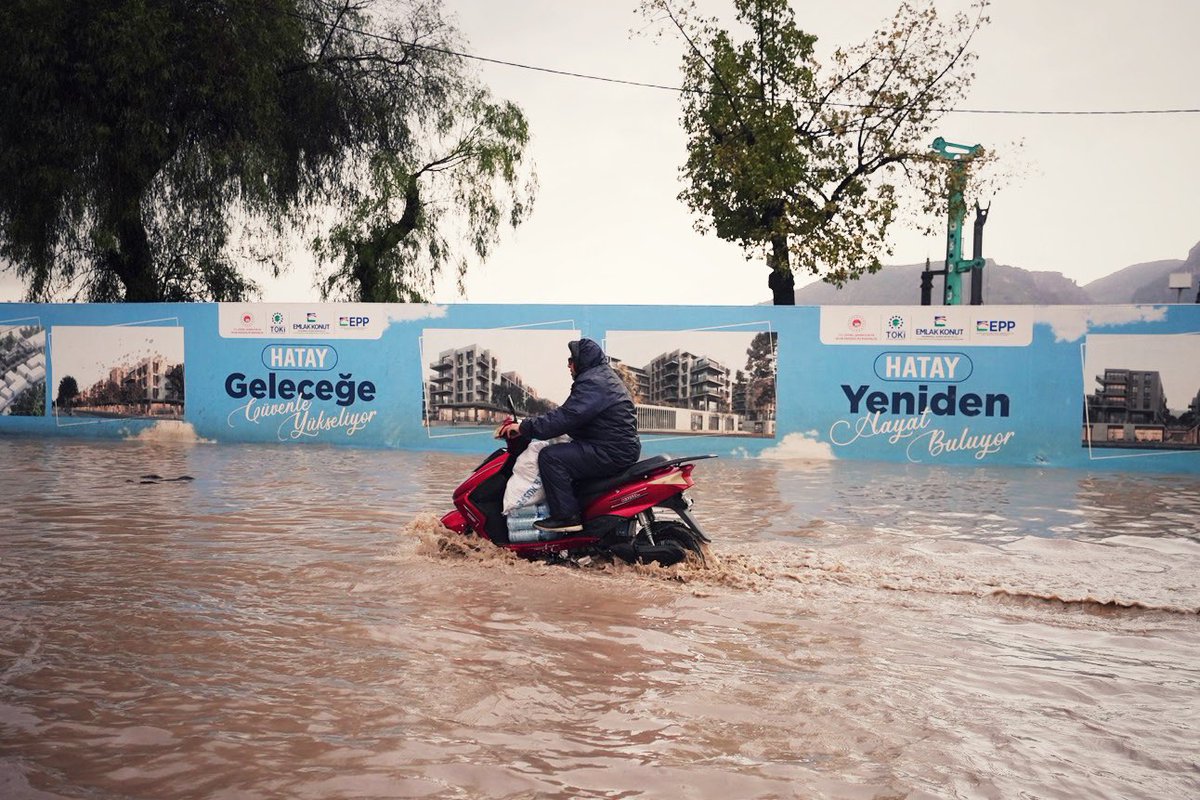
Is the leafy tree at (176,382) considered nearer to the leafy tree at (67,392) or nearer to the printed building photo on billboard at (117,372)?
the printed building photo on billboard at (117,372)

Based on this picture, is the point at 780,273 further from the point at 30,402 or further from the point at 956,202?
the point at 30,402

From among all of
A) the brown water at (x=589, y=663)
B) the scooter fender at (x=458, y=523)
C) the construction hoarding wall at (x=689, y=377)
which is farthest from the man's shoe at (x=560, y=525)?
the construction hoarding wall at (x=689, y=377)

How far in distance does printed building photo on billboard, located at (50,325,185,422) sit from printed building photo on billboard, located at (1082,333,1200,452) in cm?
1430

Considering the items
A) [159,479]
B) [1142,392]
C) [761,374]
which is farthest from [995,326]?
[159,479]

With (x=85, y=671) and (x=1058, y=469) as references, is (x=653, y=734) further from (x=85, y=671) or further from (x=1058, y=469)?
(x=1058, y=469)

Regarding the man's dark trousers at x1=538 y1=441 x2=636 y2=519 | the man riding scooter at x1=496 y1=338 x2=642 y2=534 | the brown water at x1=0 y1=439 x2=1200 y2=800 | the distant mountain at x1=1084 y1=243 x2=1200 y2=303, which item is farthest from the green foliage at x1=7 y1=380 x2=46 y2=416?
the distant mountain at x1=1084 y1=243 x2=1200 y2=303

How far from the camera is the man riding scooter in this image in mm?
7000

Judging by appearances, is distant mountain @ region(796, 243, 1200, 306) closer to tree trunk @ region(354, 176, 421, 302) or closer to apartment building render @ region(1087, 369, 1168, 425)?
tree trunk @ region(354, 176, 421, 302)

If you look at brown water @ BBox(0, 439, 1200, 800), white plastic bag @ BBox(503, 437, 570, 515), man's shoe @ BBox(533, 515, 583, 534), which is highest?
white plastic bag @ BBox(503, 437, 570, 515)

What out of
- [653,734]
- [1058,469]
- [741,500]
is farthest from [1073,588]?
[1058,469]

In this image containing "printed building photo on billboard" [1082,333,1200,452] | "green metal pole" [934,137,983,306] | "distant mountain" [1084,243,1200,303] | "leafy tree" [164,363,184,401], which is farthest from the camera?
"distant mountain" [1084,243,1200,303]

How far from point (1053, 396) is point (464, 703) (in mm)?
13172

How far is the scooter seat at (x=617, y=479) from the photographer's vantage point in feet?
22.6

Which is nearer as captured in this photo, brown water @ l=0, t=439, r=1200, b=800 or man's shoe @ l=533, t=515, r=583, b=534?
brown water @ l=0, t=439, r=1200, b=800
